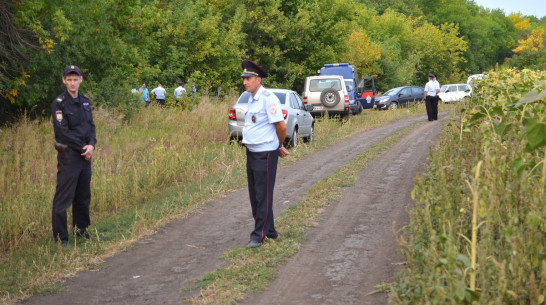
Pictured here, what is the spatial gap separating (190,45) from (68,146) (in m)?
24.1

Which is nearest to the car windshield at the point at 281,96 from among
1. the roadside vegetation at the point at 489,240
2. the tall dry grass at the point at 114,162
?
the tall dry grass at the point at 114,162

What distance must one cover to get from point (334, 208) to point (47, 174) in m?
5.14

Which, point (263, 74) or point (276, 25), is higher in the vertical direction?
point (276, 25)

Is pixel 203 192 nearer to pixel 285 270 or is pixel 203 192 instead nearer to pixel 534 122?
pixel 285 270

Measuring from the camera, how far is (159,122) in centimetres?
1741

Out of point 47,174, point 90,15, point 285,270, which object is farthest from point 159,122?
point 285,270

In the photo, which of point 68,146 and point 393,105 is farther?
Result: point 393,105

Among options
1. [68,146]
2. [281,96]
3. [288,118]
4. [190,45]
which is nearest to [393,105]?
[190,45]

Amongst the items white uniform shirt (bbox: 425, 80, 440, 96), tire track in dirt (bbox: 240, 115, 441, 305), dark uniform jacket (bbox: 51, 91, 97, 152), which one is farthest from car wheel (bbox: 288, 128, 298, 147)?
dark uniform jacket (bbox: 51, 91, 97, 152)

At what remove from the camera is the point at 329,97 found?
2489 centimetres

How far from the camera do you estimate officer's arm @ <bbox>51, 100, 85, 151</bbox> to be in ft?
24.0

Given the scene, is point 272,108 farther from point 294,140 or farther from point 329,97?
point 329,97

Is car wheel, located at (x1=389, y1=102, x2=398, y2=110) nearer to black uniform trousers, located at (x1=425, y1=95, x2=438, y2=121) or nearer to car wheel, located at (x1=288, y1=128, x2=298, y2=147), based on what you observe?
black uniform trousers, located at (x1=425, y1=95, x2=438, y2=121)

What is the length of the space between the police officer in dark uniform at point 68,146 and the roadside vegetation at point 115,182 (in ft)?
1.28
